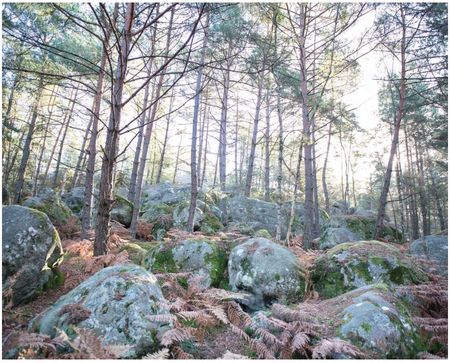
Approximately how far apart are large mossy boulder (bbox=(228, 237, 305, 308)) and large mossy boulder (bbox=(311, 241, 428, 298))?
18.8 inches

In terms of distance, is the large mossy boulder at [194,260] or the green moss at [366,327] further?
the large mossy boulder at [194,260]

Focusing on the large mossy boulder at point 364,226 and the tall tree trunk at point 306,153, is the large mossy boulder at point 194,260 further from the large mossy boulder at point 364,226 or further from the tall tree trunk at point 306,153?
the large mossy boulder at point 364,226

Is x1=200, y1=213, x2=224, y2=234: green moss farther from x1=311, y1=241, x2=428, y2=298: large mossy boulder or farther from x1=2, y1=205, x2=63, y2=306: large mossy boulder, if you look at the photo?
x1=2, y1=205, x2=63, y2=306: large mossy boulder

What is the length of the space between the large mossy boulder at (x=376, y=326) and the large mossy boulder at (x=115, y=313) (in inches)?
83.9

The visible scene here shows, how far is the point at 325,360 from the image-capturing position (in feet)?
9.66

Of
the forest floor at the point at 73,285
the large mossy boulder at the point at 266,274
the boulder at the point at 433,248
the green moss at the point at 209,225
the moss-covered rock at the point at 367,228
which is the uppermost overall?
the moss-covered rock at the point at 367,228

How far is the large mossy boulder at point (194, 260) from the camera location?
5856 millimetres

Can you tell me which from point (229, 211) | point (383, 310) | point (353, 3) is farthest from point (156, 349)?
point (229, 211)

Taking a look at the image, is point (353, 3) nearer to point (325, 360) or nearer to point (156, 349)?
point (325, 360)

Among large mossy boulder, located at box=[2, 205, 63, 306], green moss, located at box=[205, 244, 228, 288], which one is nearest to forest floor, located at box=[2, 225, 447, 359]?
large mossy boulder, located at box=[2, 205, 63, 306]

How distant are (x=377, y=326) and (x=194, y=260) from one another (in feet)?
11.9

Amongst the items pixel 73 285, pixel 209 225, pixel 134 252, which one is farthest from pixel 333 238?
pixel 73 285

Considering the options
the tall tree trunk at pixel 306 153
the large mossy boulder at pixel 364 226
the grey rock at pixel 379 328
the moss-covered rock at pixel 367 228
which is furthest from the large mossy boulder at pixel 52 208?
the moss-covered rock at pixel 367 228

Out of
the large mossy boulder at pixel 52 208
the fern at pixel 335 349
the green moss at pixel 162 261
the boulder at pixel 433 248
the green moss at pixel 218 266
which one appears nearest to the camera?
the fern at pixel 335 349
